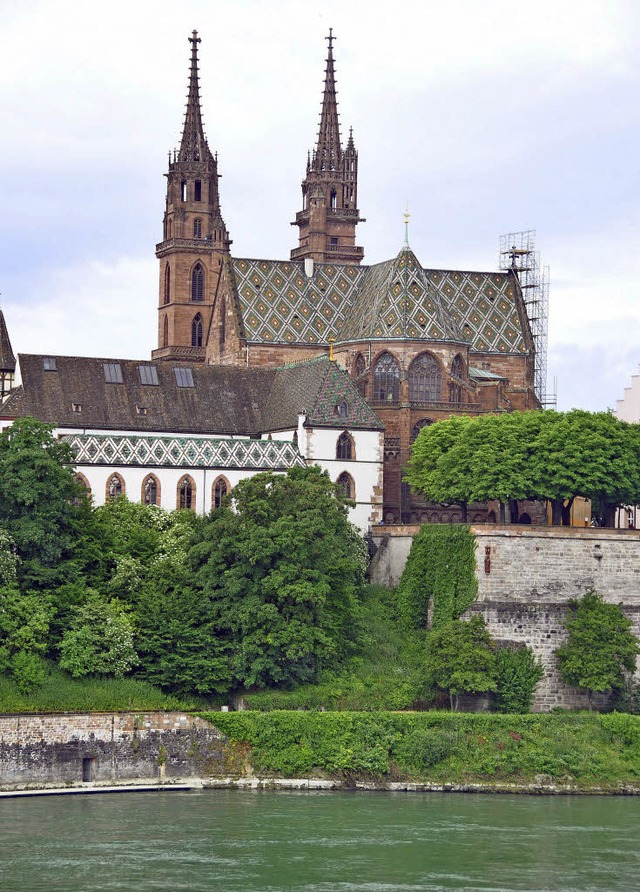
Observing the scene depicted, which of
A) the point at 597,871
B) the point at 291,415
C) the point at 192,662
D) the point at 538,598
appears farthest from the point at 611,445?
the point at 597,871

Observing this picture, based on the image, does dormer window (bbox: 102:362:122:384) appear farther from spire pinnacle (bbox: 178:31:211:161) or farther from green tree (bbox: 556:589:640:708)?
spire pinnacle (bbox: 178:31:211:161)

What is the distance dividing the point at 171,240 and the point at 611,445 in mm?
43647

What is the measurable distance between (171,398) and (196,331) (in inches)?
1058

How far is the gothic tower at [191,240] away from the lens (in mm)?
134375

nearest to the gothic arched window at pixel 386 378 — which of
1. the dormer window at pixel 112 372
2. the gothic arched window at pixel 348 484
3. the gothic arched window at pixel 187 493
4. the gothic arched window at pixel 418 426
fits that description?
the gothic arched window at pixel 418 426

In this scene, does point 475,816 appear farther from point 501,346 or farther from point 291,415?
point 501,346

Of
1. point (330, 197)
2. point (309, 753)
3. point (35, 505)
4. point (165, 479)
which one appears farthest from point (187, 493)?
point (330, 197)

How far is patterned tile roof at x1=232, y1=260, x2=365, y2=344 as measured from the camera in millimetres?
119250

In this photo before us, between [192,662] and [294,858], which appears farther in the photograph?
[192,662]

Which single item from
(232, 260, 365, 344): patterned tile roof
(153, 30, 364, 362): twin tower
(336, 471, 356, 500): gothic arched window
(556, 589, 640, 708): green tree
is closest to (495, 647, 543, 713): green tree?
(556, 589, 640, 708): green tree

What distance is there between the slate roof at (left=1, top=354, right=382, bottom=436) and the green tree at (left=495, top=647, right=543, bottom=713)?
1696cm

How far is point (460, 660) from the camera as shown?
298 ft

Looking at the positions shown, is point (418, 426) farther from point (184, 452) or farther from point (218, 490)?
point (184, 452)

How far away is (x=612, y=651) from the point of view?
305 feet
